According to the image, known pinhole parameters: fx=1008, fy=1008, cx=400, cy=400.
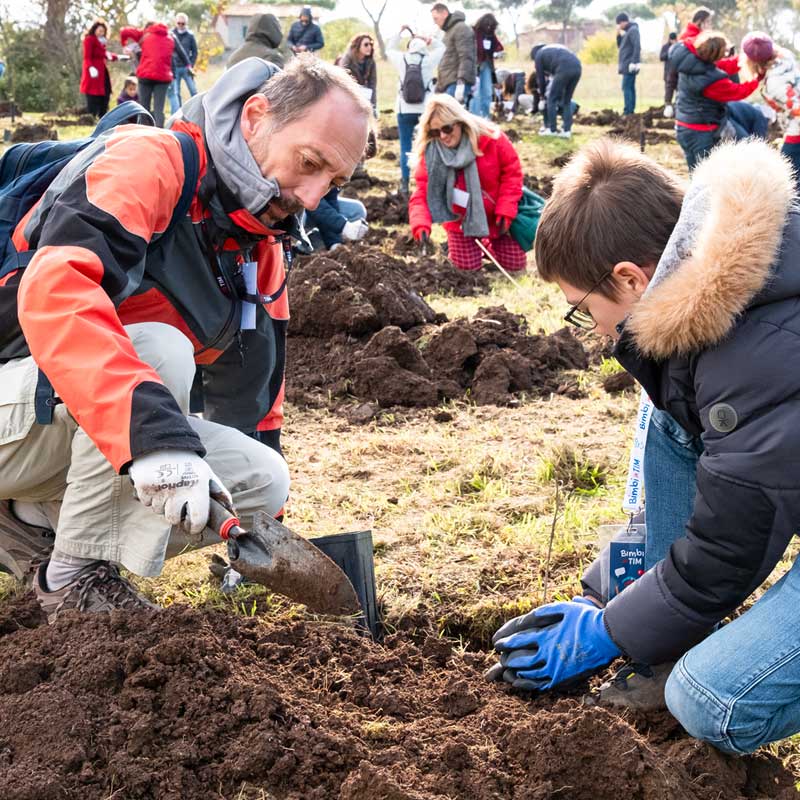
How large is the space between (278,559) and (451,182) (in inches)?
217

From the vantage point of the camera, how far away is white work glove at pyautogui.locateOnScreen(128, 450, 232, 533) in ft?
7.04

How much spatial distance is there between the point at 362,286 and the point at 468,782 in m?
4.54

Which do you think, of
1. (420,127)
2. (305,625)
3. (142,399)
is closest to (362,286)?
(420,127)

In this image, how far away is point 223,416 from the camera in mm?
3207

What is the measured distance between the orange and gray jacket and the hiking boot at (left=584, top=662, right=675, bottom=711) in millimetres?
1143

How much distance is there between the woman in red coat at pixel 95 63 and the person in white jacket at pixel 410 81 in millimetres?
6712

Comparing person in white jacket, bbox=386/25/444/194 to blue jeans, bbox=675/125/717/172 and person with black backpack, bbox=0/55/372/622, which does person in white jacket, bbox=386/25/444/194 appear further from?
person with black backpack, bbox=0/55/372/622

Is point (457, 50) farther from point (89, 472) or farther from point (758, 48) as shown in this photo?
point (89, 472)

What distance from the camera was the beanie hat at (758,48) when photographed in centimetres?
857

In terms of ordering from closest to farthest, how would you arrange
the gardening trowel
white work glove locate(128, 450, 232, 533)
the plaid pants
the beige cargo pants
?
white work glove locate(128, 450, 232, 533), the gardening trowel, the beige cargo pants, the plaid pants

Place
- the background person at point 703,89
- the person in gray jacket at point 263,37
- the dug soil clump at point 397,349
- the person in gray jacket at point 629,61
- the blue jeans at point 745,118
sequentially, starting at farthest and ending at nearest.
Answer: the person in gray jacket at point 629,61
the blue jeans at point 745,118
the background person at point 703,89
the person in gray jacket at point 263,37
the dug soil clump at point 397,349

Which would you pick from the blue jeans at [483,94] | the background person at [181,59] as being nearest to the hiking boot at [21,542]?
the blue jeans at [483,94]

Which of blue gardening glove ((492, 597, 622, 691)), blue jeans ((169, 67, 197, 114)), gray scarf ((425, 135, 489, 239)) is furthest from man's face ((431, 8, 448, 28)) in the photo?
blue gardening glove ((492, 597, 622, 691))

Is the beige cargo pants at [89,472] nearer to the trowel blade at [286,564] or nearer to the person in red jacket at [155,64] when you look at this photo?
the trowel blade at [286,564]
